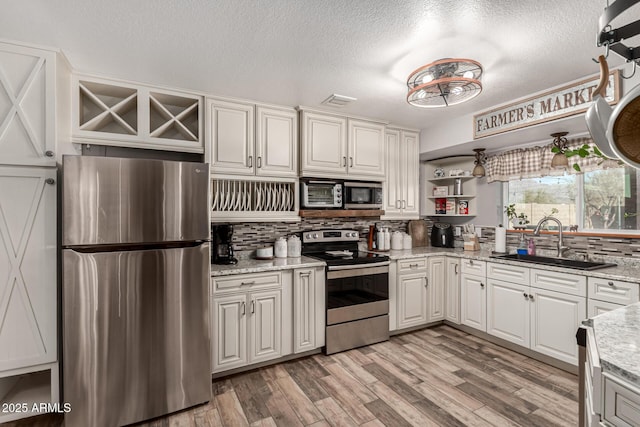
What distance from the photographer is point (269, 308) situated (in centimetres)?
266

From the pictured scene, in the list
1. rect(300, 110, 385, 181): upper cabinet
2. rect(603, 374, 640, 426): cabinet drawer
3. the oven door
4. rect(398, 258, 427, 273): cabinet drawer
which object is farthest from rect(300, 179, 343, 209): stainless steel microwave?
rect(603, 374, 640, 426): cabinet drawer

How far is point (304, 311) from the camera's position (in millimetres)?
2809

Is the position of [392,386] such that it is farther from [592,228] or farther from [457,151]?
[457,151]

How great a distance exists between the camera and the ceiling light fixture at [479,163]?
3689mm

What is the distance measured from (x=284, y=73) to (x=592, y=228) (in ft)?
10.4

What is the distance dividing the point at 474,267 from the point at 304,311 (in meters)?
1.86

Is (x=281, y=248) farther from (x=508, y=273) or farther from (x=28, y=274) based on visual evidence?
(x=508, y=273)

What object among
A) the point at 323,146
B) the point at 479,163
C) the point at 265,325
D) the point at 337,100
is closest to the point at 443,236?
the point at 479,163

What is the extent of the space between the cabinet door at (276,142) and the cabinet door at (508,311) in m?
2.30

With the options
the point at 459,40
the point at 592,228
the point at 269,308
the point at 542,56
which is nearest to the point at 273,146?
the point at 269,308

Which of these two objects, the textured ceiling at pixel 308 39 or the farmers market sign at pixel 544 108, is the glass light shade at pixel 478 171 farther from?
the textured ceiling at pixel 308 39

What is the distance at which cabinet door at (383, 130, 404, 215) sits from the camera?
374 centimetres

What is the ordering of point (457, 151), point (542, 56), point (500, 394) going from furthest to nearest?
1. point (457, 151)
2. point (500, 394)
3. point (542, 56)

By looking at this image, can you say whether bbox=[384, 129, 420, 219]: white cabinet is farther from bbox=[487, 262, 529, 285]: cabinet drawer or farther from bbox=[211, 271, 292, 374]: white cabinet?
bbox=[211, 271, 292, 374]: white cabinet
